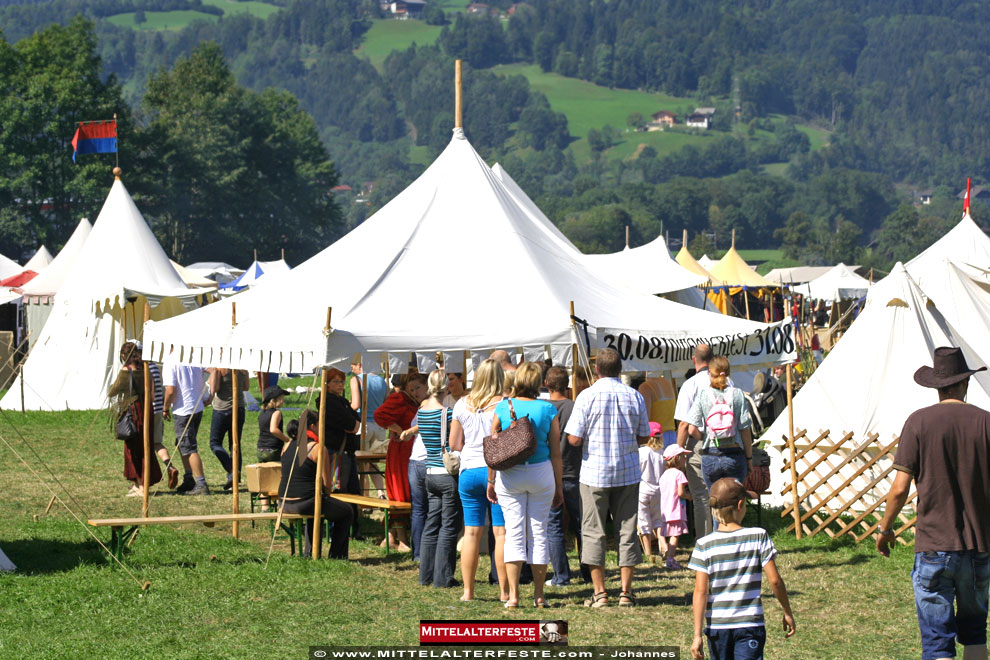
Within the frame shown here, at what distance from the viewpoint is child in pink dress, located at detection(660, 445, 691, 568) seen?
9.61 meters

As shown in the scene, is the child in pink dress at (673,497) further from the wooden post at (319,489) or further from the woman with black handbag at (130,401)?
the woman with black handbag at (130,401)

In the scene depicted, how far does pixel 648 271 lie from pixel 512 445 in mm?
14075

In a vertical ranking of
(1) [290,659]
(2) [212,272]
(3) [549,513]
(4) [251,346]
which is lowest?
(1) [290,659]

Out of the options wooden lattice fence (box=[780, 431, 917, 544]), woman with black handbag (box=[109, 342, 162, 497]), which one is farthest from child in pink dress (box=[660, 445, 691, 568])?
woman with black handbag (box=[109, 342, 162, 497])

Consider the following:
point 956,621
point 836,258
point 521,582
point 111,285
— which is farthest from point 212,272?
point 836,258

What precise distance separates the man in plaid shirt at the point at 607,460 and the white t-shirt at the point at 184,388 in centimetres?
564

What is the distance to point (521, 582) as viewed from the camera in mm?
9016

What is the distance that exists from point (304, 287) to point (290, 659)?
14.0 feet

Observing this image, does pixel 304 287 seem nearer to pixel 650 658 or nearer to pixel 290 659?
pixel 290 659

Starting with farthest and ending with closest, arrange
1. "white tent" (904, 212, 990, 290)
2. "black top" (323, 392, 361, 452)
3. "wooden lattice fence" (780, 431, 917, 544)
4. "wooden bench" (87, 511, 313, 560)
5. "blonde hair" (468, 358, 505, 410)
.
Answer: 1. "white tent" (904, 212, 990, 290)
2. "wooden lattice fence" (780, 431, 917, 544)
3. "black top" (323, 392, 361, 452)
4. "wooden bench" (87, 511, 313, 560)
5. "blonde hair" (468, 358, 505, 410)

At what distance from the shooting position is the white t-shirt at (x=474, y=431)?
26.5ft

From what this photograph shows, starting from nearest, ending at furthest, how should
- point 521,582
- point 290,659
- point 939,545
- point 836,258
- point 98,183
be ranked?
point 939,545 → point 290,659 → point 521,582 → point 98,183 → point 836,258

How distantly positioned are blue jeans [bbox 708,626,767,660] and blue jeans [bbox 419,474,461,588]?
134 inches

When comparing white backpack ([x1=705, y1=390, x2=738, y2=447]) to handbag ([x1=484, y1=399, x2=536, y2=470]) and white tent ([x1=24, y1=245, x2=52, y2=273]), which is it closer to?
handbag ([x1=484, y1=399, x2=536, y2=470])
